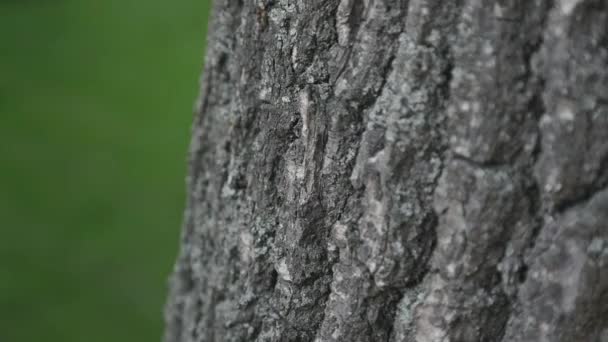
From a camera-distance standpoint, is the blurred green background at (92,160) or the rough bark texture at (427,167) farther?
the blurred green background at (92,160)

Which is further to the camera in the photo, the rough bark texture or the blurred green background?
the blurred green background

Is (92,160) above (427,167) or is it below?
below

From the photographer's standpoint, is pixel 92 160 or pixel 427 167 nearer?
pixel 427 167

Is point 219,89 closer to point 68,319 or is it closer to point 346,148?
point 346,148

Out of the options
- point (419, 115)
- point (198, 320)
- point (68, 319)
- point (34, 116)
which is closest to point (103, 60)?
point (34, 116)
